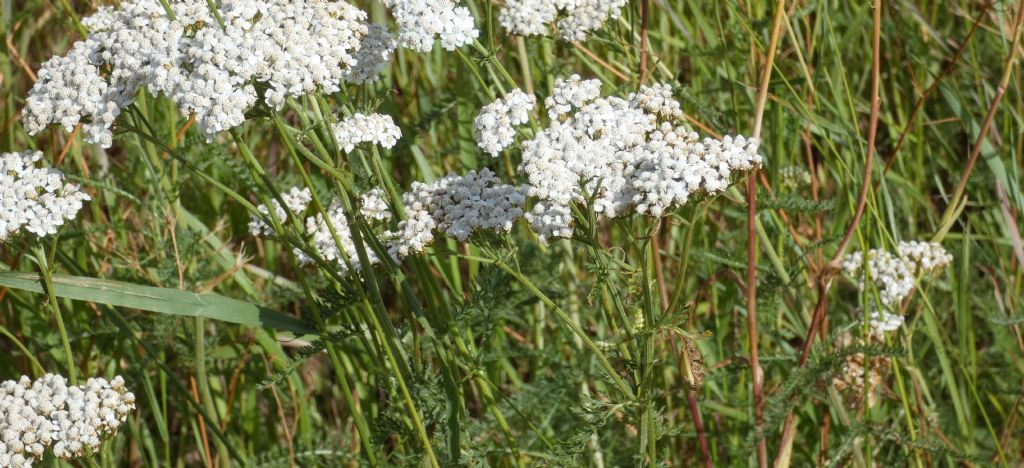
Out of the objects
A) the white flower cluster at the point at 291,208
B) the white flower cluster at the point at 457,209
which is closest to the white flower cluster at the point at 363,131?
the white flower cluster at the point at 457,209

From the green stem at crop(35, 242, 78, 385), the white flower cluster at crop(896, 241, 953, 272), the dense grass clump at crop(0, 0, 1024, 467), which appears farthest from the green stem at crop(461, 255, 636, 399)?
the white flower cluster at crop(896, 241, 953, 272)

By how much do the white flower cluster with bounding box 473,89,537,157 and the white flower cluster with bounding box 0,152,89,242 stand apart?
923 millimetres

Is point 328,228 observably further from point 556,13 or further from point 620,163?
point 556,13

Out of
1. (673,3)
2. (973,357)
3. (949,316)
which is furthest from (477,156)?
(949,316)

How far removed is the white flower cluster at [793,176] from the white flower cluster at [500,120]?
1565mm

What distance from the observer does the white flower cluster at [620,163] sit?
1827mm

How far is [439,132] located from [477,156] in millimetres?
684

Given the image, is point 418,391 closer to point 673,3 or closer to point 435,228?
point 435,228

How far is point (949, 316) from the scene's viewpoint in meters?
3.77

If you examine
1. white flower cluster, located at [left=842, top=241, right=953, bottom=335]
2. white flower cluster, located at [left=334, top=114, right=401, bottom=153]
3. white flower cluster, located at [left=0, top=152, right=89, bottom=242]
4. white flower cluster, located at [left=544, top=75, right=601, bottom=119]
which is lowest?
white flower cluster, located at [left=842, top=241, right=953, bottom=335]

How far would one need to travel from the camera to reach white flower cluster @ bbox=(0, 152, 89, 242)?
6.90 ft

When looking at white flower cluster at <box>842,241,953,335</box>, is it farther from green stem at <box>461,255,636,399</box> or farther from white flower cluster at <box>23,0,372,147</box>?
white flower cluster at <box>23,0,372,147</box>

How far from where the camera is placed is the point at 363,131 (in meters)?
2.04

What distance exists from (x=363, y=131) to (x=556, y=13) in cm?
95
